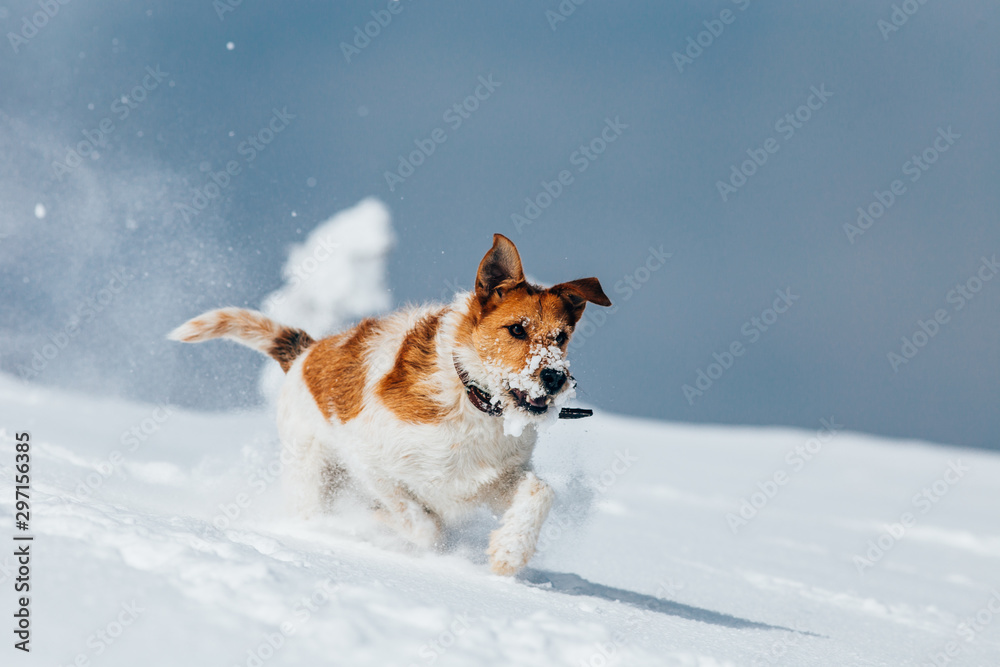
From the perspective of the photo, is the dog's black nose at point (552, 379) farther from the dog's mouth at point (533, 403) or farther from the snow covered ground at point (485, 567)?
the snow covered ground at point (485, 567)

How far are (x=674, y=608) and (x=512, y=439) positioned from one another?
4.13ft

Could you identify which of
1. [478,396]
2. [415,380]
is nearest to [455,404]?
[478,396]

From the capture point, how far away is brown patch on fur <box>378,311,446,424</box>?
390cm

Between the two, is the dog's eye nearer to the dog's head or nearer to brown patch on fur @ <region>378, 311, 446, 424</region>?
the dog's head

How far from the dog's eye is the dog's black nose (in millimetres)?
252

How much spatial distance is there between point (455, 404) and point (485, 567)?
83 centimetres

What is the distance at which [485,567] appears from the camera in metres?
3.68

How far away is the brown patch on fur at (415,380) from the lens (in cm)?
390

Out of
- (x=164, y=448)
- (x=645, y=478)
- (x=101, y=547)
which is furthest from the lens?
(x=645, y=478)

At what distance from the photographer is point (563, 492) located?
A: 484 centimetres

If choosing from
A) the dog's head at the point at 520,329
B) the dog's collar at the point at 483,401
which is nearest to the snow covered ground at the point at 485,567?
the dog's collar at the point at 483,401

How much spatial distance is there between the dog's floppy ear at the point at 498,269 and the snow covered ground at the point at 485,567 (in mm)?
1067

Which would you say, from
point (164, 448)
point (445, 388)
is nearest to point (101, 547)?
point (445, 388)

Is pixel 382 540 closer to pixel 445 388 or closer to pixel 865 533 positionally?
pixel 445 388
